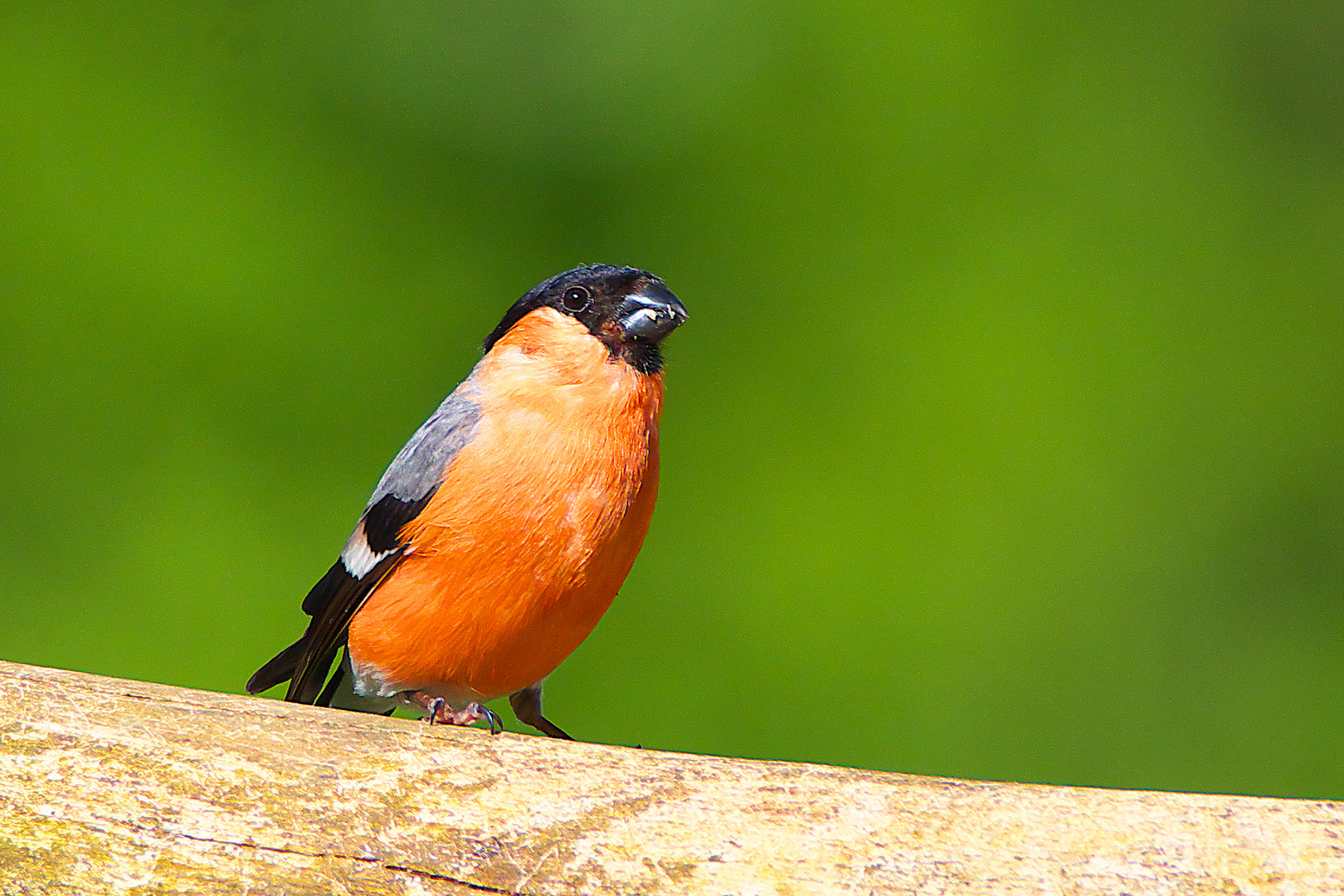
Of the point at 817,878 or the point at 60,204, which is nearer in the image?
the point at 817,878

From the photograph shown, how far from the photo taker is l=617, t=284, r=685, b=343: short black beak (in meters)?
2.80

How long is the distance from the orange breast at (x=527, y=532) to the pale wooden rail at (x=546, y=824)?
57cm

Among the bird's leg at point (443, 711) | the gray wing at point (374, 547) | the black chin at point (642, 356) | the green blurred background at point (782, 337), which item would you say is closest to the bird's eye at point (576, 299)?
the black chin at point (642, 356)

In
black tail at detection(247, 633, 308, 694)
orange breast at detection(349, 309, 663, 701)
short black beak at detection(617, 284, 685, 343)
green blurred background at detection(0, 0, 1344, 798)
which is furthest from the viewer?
green blurred background at detection(0, 0, 1344, 798)

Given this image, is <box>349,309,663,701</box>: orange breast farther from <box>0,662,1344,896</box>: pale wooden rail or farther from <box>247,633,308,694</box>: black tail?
<box>0,662,1344,896</box>: pale wooden rail

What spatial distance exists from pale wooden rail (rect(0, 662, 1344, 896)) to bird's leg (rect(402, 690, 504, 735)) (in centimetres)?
48

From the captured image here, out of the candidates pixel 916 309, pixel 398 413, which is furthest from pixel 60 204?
pixel 916 309

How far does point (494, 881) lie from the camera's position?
1.94 metres

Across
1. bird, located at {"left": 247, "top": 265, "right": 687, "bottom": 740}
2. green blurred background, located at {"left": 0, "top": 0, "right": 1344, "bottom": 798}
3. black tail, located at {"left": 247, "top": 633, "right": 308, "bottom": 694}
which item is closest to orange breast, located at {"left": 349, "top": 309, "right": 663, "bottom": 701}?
bird, located at {"left": 247, "top": 265, "right": 687, "bottom": 740}

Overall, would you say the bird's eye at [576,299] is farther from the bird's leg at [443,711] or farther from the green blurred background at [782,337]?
the green blurred background at [782,337]

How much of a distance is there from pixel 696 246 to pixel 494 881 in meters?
4.60

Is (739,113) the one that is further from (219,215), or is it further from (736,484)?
(219,215)

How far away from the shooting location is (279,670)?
121 inches

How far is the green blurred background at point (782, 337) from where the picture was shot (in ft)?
18.0
